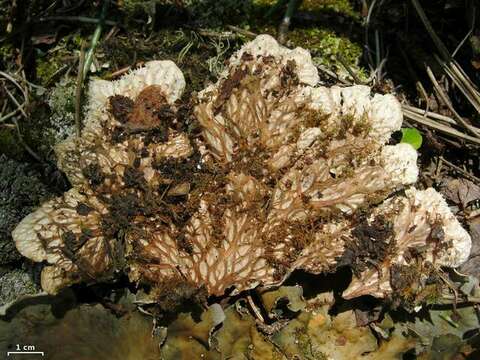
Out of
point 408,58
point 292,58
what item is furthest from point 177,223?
point 408,58

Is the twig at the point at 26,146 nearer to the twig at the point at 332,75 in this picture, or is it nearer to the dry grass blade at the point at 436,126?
the twig at the point at 332,75

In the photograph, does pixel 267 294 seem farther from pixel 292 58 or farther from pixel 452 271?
pixel 292 58

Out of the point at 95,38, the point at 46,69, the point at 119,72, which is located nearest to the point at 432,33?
the point at 119,72

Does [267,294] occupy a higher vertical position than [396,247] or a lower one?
lower

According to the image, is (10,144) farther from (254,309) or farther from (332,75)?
(332,75)

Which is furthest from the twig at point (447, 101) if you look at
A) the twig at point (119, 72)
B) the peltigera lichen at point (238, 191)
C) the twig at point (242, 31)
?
the twig at point (119, 72)
